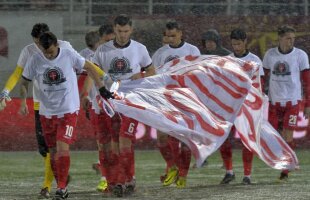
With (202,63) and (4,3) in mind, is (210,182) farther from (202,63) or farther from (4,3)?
(4,3)

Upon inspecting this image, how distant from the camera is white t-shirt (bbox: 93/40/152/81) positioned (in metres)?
11.7

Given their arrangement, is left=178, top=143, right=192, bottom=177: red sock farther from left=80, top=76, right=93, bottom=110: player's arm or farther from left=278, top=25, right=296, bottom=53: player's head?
left=278, top=25, right=296, bottom=53: player's head

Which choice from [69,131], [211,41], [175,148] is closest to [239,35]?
[211,41]

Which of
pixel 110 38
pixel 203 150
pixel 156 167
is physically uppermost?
pixel 110 38

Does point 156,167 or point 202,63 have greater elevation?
point 202,63

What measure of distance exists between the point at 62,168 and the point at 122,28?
71.1 inches

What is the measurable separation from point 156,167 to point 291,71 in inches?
112

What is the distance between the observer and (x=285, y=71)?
1411cm

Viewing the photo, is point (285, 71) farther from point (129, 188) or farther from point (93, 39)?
point (129, 188)

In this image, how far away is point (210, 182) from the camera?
1309 centimetres

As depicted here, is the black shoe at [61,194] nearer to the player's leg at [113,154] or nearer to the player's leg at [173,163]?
the player's leg at [113,154]

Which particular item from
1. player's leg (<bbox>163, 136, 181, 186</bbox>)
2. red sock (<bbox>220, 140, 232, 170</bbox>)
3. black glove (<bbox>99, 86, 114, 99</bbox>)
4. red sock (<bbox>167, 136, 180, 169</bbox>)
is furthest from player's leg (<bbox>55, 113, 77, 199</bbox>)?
red sock (<bbox>220, 140, 232, 170</bbox>)

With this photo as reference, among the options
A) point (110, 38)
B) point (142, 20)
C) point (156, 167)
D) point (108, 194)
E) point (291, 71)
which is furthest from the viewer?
point (142, 20)

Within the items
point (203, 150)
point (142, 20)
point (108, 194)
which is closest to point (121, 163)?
point (108, 194)
